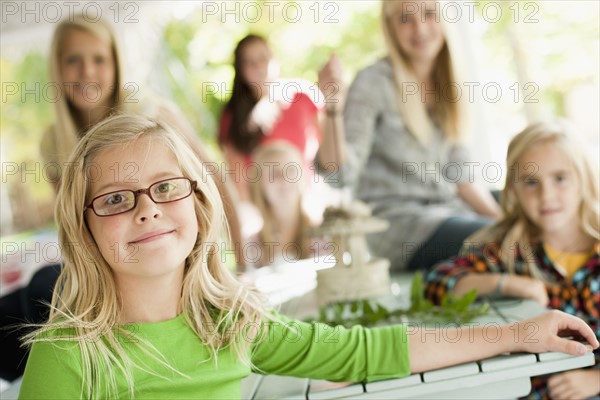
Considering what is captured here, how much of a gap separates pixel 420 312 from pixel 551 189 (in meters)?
0.51

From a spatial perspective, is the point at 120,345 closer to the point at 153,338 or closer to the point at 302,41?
the point at 153,338

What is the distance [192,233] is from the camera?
4.28ft

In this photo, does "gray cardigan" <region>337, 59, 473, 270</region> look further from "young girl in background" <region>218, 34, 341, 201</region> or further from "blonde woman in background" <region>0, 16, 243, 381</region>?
"young girl in background" <region>218, 34, 341, 201</region>

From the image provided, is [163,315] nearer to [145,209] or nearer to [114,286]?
[114,286]

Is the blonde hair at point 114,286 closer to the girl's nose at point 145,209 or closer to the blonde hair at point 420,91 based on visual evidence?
the girl's nose at point 145,209

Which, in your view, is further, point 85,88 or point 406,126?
point 406,126

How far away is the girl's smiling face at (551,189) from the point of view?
1.88 metres

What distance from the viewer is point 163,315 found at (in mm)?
1309

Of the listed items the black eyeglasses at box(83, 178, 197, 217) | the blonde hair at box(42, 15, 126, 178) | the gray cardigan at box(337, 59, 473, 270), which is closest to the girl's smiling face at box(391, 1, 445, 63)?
the gray cardigan at box(337, 59, 473, 270)

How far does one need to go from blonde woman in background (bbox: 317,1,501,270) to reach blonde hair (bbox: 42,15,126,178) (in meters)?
0.84

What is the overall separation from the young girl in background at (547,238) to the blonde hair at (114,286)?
81 cm

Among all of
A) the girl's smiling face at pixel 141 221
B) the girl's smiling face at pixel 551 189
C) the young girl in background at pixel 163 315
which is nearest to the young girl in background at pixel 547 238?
the girl's smiling face at pixel 551 189

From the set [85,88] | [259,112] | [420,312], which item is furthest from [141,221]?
[259,112]

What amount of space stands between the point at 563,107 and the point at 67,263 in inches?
207
